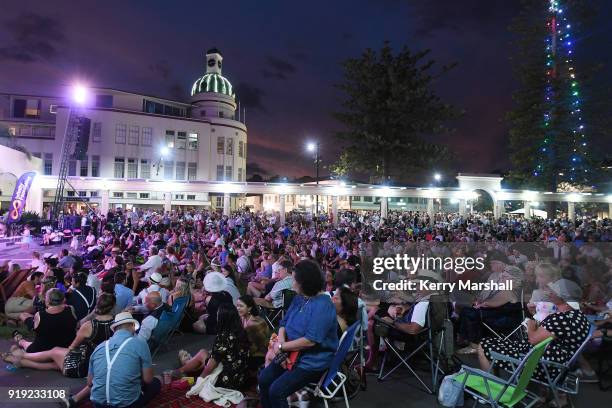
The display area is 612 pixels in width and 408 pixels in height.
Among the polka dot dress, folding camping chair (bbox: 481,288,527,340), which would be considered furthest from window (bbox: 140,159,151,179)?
the polka dot dress

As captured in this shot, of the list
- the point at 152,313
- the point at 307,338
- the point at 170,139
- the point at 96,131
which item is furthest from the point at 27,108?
the point at 307,338

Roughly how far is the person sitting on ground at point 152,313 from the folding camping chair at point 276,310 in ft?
5.42

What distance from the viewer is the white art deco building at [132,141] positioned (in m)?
40.2

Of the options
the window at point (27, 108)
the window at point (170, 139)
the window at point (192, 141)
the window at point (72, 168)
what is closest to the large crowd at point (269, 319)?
the window at point (72, 168)

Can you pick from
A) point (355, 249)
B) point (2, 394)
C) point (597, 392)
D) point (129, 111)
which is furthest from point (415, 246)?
point (129, 111)

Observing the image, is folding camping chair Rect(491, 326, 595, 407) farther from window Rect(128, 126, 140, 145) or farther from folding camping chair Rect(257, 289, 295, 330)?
window Rect(128, 126, 140, 145)

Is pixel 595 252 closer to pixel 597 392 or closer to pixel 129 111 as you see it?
pixel 597 392

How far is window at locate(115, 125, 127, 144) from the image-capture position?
138 ft

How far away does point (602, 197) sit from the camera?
35688 millimetres

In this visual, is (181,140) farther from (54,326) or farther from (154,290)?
(54,326)

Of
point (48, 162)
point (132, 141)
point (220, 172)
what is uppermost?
point (132, 141)

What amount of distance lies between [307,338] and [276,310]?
3904 millimetres

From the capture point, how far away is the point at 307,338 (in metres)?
3.15

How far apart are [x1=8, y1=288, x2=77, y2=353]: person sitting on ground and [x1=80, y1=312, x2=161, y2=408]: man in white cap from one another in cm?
194
